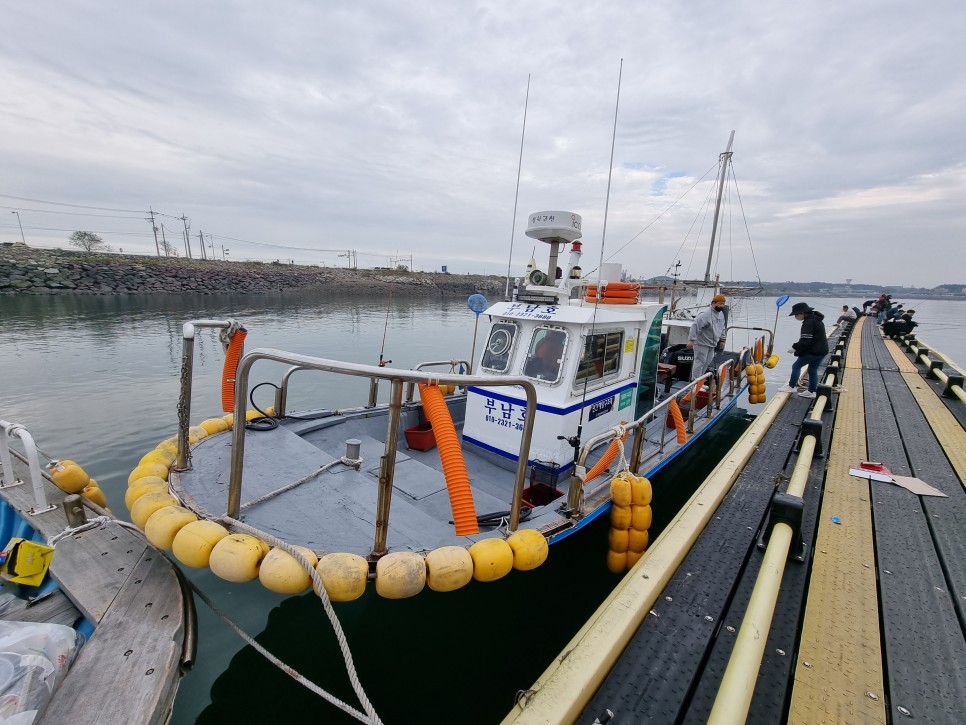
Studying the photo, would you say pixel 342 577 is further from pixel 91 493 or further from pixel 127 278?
pixel 127 278

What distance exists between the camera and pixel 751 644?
199 cm

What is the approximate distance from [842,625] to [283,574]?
11.1ft

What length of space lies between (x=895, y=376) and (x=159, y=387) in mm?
18893

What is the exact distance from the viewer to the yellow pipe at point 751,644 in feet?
5.55

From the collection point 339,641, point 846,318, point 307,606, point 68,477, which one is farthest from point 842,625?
point 846,318

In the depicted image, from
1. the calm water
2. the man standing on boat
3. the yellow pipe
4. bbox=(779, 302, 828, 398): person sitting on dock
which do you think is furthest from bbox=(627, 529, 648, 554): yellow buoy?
bbox=(779, 302, 828, 398): person sitting on dock

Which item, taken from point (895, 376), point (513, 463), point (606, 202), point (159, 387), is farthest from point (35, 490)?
point (895, 376)

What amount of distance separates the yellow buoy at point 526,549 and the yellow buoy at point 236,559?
5.52 ft

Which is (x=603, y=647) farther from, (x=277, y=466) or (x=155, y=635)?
(x=277, y=466)

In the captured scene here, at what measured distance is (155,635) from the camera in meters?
2.69

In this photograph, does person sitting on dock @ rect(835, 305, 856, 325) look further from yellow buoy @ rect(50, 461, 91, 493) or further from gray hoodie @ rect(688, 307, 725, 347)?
yellow buoy @ rect(50, 461, 91, 493)

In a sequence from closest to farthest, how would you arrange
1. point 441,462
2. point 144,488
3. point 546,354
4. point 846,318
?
point 144,488
point 441,462
point 546,354
point 846,318

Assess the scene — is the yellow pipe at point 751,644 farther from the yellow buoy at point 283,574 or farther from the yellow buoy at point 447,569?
the yellow buoy at point 283,574

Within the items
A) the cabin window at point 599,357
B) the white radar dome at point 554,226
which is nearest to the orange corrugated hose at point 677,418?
the cabin window at point 599,357
